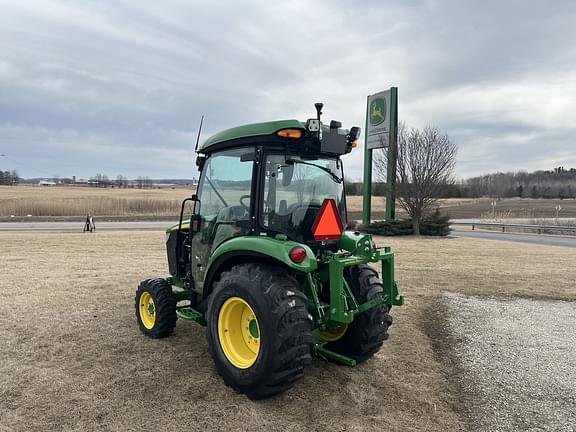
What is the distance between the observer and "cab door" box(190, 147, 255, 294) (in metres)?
4.14

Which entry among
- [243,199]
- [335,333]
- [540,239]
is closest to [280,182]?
[243,199]

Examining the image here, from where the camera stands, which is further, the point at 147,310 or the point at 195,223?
the point at 147,310

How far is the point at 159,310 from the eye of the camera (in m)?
4.95

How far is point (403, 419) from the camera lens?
3.44 m

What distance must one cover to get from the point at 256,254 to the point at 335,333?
56.5 inches

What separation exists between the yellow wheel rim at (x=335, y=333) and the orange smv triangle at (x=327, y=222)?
980mm

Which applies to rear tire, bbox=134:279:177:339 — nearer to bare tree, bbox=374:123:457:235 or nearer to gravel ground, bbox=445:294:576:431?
gravel ground, bbox=445:294:576:431

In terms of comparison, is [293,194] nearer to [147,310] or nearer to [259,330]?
[259,330]

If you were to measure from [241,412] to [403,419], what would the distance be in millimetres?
1261

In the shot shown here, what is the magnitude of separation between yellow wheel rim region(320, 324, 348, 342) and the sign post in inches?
686

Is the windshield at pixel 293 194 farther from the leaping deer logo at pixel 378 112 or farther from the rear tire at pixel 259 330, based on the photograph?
the leaping deer logo at pixel 378 112

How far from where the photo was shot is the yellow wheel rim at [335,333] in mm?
4429

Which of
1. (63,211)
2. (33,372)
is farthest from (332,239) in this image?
(63,211)

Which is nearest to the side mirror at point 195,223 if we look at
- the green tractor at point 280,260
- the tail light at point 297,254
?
the green tractor at point 280,260
